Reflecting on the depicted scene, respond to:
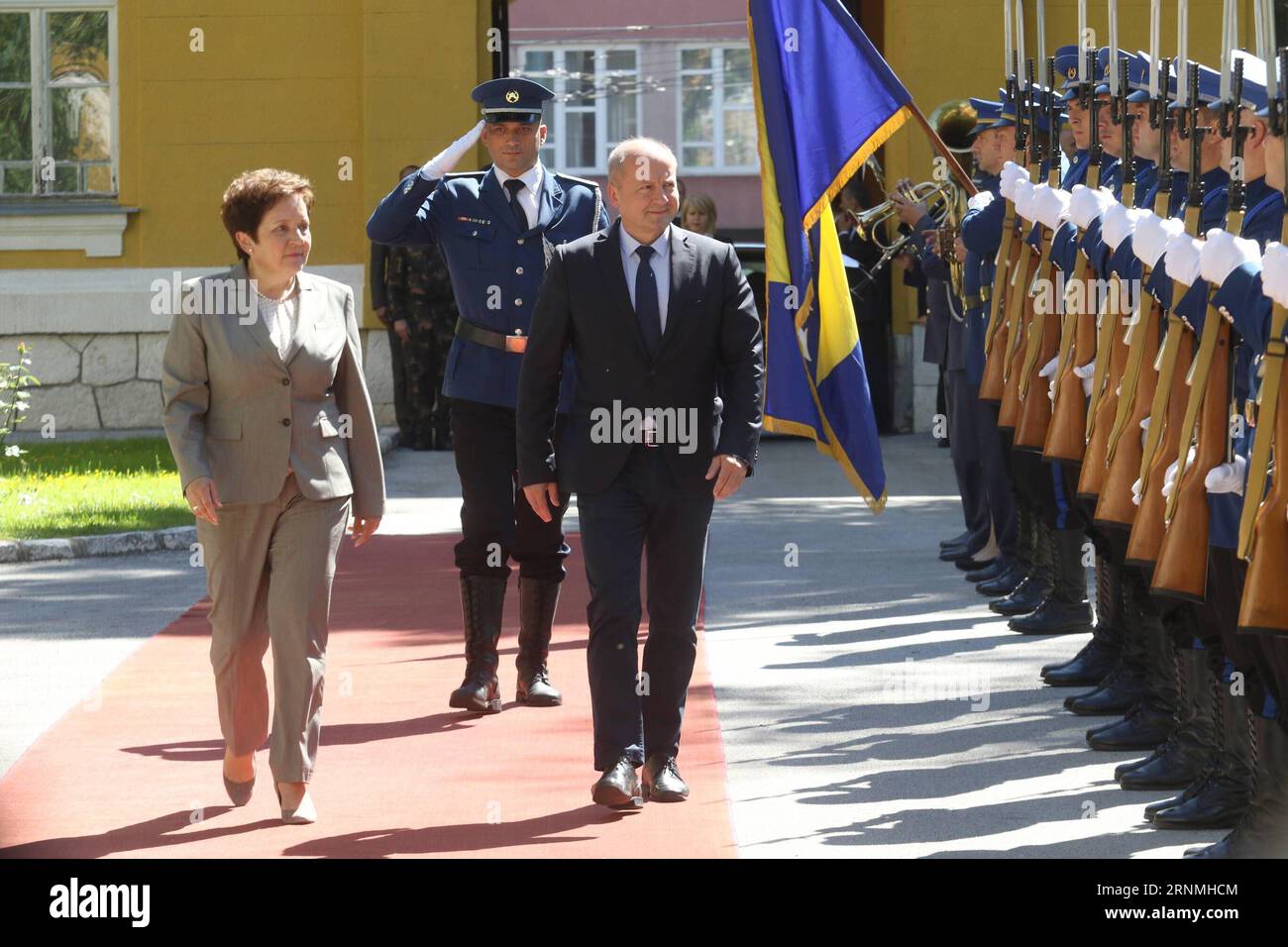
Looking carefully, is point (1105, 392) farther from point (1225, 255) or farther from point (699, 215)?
point (699, 215)

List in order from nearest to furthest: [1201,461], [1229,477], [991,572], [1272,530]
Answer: [1272,530], [1229,477], [1201,461], [991,572]

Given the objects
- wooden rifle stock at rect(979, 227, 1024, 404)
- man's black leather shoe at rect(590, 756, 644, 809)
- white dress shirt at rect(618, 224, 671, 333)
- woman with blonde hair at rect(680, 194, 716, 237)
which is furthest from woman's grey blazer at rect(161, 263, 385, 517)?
woman with blonde hair at rect(680, 194, 716, 237)

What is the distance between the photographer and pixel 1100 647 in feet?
27.8

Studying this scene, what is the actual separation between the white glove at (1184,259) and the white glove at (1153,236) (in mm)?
194

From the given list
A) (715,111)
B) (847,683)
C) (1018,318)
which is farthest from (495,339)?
(715,111)

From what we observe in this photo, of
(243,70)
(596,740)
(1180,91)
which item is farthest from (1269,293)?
(243,70)

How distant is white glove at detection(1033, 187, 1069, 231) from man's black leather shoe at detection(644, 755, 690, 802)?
259 centimetres

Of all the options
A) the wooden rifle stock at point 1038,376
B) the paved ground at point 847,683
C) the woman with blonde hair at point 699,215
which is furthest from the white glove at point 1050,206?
A: the woman with blonde hair at point 699,215

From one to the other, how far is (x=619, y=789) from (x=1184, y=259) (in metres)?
2.18

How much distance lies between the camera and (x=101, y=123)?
20.5 m

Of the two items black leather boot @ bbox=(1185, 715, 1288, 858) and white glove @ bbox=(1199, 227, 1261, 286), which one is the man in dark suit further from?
black leather boot @ bbox=(1185, 715, 1288, 858)

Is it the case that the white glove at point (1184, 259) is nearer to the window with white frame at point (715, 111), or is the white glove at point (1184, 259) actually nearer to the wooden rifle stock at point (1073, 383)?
the wooden rifle stock at point (1073, 383)

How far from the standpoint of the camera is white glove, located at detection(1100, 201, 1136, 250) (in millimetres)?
6930
